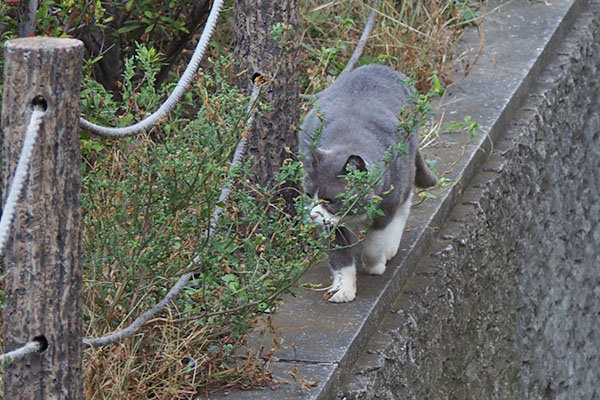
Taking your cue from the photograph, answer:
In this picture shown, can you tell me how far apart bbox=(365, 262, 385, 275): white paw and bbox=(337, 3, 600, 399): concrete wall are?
0.14 metres

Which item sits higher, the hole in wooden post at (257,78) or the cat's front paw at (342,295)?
the hole in wooden post at (257,78)

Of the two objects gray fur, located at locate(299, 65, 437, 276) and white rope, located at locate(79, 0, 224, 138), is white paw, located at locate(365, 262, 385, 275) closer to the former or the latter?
gray fur, located at locate(299, 65, 437, 276)

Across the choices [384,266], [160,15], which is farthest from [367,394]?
[160,15]

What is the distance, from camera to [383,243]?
3.48 meters

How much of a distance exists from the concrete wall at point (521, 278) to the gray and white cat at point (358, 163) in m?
0.24

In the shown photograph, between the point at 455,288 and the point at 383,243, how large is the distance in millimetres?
664

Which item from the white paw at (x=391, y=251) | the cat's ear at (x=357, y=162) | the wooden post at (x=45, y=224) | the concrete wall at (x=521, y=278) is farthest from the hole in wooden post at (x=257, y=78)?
the wooden post at (x=45, y=224)

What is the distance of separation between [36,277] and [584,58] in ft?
16.1

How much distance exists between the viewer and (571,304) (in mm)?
5621

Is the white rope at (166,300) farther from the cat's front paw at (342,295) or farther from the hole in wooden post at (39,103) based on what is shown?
the hole in wooden post at (39,103)

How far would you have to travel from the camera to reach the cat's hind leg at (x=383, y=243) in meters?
3.45

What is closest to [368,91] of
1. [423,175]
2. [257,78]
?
[423,175]

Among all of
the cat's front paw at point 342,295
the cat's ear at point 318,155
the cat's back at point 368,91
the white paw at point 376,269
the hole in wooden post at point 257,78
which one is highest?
the hole in wooden post at point 257,78

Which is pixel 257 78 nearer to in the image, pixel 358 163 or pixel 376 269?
pixel 358 163
